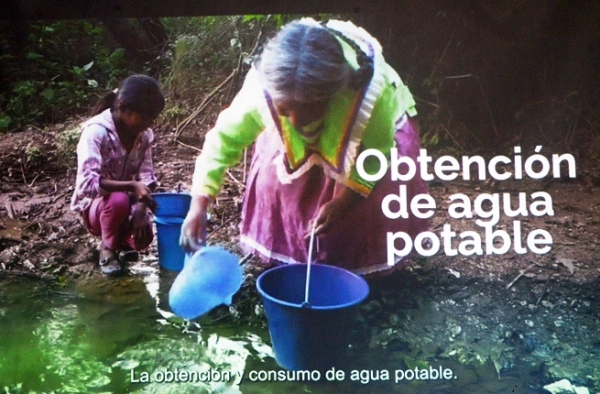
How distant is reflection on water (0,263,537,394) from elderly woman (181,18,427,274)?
1.05 feet

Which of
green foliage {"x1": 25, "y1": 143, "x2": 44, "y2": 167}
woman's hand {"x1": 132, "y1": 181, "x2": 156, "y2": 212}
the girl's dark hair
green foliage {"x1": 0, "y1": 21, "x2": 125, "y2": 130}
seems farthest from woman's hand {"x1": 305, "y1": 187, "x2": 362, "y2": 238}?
green foliage {"x1": 25, "y1": 143, "x2": 44, "y2": 167}

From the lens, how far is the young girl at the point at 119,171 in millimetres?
2836

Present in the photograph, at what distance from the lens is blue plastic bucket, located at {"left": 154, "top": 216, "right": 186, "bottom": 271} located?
282 cm

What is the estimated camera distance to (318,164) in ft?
9.12

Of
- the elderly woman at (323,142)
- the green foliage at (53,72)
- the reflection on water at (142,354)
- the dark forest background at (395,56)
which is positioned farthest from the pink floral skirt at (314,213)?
the green foliage at (53,72)

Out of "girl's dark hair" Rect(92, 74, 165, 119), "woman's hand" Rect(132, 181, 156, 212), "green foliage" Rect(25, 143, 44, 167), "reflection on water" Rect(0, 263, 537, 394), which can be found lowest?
"reflection on water" Rect(0, 263, 537, 394)

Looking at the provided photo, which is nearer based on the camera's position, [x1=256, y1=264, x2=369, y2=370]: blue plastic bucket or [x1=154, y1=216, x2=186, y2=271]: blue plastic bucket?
[x1=256, y1=264, x2=369, y2=370]: blue plastic bucket

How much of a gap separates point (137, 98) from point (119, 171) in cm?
30

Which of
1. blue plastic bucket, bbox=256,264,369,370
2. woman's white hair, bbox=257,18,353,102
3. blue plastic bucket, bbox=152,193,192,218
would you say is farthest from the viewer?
blue plastic bucket, bbox=152,193,192,218

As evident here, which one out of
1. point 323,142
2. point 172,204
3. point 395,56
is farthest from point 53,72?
point 395,56

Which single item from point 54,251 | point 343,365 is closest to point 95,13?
point 54,251

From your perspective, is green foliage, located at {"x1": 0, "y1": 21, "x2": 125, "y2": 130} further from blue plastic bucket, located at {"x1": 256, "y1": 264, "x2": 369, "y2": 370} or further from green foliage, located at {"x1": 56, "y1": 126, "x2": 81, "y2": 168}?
blue plastic bucket, located at {"x1": 256, "y1": 264, "x2": 369, "y2": 370}

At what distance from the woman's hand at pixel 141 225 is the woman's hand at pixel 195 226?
14 centimetres

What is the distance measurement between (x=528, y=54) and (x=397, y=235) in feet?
2.92
